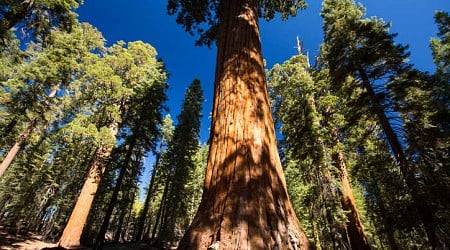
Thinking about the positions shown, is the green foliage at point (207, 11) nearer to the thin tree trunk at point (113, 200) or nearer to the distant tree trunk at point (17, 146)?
the thin tree trunk at point (113, 200)

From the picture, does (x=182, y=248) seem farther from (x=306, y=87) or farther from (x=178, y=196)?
(x=178, y=196)

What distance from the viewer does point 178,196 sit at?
21359 mm

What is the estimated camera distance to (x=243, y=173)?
1666mm

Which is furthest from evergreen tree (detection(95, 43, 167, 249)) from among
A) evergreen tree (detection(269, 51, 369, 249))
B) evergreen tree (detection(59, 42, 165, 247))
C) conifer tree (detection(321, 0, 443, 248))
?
conifer tree (detection(321, 0, 443, 248))

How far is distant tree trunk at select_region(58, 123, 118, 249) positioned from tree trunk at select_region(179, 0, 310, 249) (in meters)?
12.4

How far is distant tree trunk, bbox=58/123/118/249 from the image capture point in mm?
10664

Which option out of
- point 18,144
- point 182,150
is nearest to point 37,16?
point 18,144

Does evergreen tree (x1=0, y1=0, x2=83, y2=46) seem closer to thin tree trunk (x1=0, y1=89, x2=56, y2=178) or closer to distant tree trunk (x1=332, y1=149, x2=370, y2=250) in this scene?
thin tree trunk (x1=0, y1=89, x2=56, y2=178)

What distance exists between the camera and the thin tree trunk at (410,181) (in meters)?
7.71

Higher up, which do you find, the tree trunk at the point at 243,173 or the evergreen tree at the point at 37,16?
the evergreen tree at the point at 37,16

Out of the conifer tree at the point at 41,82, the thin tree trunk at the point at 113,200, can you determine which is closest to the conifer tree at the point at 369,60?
the thin tree trunk at the point at 113,200

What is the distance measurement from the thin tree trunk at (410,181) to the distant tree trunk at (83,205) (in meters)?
14.6

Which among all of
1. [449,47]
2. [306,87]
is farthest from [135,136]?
[449,47]

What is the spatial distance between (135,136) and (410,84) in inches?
597
